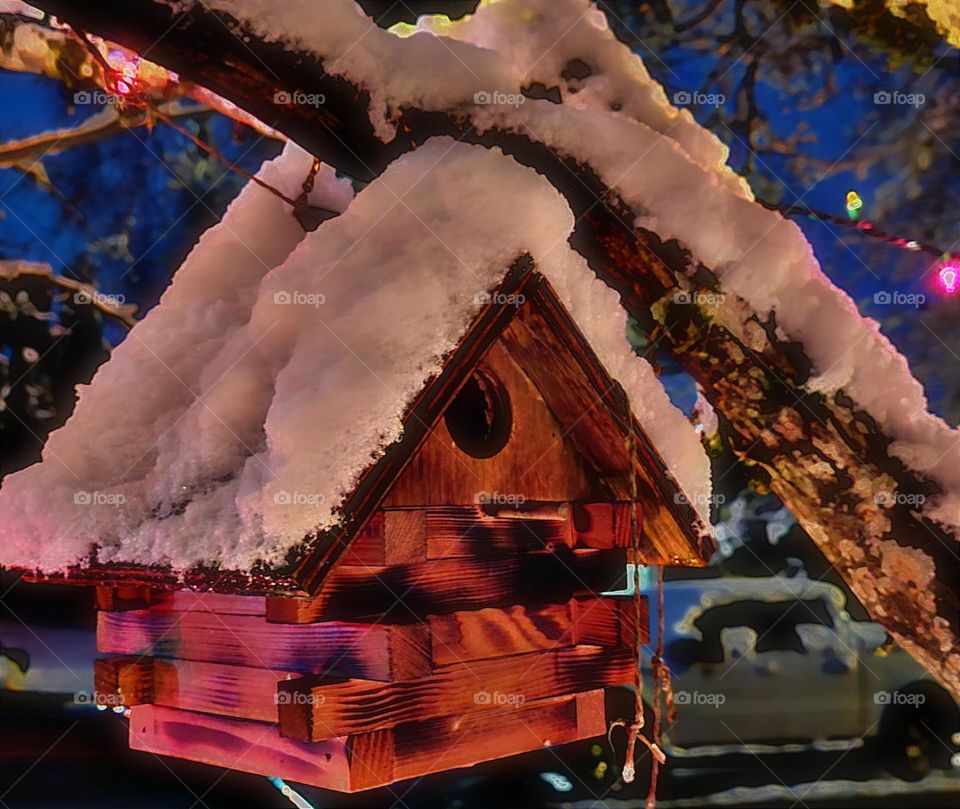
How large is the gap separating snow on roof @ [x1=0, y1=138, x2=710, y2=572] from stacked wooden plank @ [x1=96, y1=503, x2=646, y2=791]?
0.92ft

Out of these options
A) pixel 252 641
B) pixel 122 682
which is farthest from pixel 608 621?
pixel 122 682

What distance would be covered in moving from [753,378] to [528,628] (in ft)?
3.10

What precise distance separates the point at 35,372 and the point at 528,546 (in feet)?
25.6

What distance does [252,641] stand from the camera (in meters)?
2.02

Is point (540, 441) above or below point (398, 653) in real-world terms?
above

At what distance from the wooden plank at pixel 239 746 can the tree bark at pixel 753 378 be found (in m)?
1.39

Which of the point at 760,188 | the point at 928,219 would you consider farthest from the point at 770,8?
the point at 928,219

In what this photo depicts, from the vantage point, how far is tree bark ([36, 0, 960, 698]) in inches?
72.5

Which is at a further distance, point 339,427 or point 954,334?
point 954,334

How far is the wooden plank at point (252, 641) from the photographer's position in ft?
6.01

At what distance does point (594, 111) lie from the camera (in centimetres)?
202

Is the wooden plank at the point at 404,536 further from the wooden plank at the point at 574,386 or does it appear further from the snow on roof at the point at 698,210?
the snow on roof at the point at 698,210

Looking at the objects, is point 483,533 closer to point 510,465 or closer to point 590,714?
point 510,465

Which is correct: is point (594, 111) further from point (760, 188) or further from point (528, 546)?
point (760, 188)
